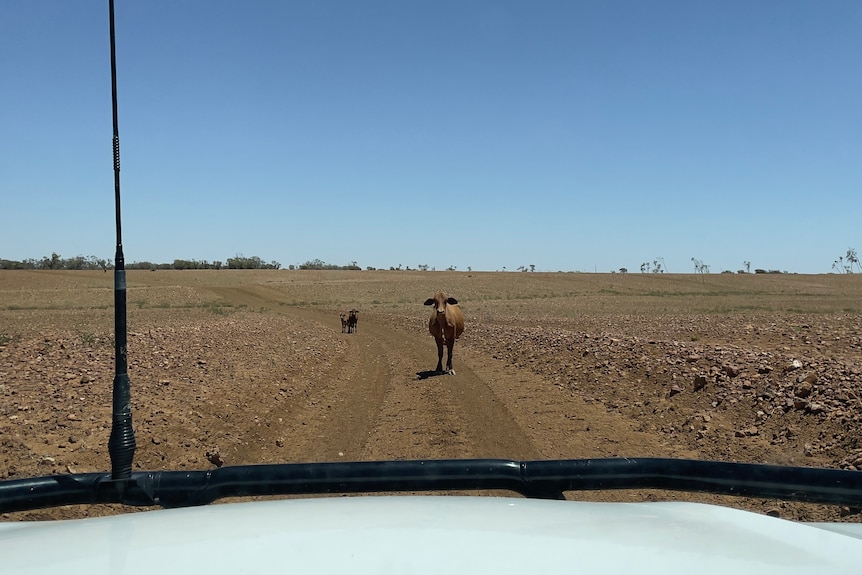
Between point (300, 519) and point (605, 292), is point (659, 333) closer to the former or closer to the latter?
point (300, 519)

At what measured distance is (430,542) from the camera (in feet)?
8.04

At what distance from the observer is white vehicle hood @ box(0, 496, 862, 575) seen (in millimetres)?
2227

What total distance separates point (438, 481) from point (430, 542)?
2.85 ft

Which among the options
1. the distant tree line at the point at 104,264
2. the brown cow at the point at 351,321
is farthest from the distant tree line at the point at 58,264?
the brown cow at the point at 351,321

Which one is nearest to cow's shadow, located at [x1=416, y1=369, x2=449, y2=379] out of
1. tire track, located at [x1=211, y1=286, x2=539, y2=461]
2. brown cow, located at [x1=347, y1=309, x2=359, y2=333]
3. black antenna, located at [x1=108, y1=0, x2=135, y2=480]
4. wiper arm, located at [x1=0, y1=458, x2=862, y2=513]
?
tire track, located at [x1=211, y1=286, x2=539, y2=461]

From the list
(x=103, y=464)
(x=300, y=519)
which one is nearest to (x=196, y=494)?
(x=300, y=519)

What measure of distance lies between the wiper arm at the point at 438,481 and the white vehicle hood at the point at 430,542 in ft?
0.68

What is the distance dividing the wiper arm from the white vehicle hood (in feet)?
0.68

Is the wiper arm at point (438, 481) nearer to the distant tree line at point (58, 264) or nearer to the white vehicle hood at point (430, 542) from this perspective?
the white vehicle hood at point (430, 542)

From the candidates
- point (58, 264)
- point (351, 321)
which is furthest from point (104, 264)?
point (351, 321)

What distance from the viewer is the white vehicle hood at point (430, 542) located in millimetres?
2227

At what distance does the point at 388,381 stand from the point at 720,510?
10990 millimetres

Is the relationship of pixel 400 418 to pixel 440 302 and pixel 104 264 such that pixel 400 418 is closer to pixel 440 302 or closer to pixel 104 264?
pixel 440 302

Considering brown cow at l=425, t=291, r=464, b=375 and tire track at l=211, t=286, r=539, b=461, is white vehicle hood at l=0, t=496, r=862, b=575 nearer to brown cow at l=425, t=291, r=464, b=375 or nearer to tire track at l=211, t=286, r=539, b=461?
tire track at l=211, t=286, r=539, b=461
